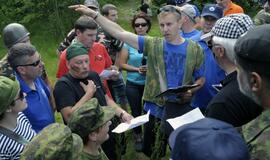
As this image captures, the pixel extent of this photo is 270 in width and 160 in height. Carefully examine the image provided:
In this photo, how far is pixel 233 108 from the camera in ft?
9.26

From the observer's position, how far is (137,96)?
20.2ft

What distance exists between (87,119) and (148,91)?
5.63 ft

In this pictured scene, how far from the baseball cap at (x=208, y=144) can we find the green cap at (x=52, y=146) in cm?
80

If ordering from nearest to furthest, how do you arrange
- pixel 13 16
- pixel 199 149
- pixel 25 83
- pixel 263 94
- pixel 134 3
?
pixel 199 149
pixel 263 94
pixel 25 83
pixel 13 16
pixel 134 3

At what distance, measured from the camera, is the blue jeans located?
615 cm

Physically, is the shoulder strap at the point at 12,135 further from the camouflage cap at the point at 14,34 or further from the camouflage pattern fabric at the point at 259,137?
the camouflage cap at the point at 14,34

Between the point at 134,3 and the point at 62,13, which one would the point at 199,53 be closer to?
the point at 62,13

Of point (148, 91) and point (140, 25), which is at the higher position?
point (140, 25)

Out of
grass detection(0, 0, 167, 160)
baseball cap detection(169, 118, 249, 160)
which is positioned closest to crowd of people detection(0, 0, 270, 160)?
baseball cap detection(169, 118, 249, 160)

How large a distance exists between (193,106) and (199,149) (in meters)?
3.35

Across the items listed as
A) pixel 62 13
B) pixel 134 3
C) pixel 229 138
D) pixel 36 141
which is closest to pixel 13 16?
pixel 62 13

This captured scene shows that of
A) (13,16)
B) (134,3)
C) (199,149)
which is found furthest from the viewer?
(134,3)

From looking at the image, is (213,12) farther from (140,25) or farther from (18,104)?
(18,104)

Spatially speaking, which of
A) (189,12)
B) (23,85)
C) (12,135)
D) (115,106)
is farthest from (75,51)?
(189,12)
